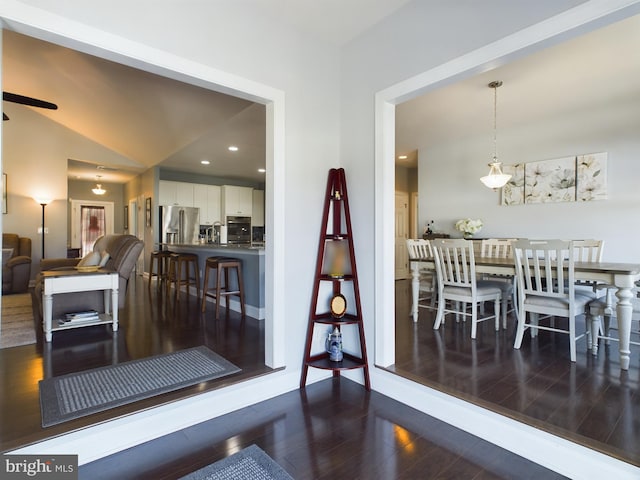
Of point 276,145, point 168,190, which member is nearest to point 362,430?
point 276,145

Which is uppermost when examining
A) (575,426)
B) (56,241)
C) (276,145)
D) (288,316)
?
(276,145)

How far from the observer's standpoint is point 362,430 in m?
1.91

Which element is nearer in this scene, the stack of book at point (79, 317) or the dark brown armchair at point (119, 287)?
the stack of book at point (79, 317)

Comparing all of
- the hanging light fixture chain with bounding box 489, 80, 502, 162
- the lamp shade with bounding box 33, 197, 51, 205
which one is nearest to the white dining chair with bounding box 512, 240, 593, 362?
the hanging light fixture chain with bounding box 489, 80, 502, 162

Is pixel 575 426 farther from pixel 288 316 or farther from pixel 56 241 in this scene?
pixel 56 241

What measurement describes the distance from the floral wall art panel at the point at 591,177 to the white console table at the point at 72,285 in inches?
228

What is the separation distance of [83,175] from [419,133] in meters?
8.70

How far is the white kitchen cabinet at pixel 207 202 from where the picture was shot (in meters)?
8.00

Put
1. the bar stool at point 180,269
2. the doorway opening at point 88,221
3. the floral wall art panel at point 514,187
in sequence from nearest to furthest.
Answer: the floral wall art panel at point 514,187 → the bar stool at point 180,269 → the doorway opening at point 88,221

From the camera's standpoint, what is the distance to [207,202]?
815cm

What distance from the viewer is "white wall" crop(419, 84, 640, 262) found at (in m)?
4.09

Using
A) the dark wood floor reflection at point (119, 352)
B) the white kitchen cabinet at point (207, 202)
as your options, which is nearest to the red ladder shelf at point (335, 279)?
the dark wood floor reflection at point (119, 352)

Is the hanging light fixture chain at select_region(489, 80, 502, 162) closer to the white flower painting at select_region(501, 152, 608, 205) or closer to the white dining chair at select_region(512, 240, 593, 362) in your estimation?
the white flower painting at select_region(501, 152, 608, 205)

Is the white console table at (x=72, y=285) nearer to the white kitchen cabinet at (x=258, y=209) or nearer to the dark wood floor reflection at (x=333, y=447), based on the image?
the dark wood floor reflection at (x=333, y=447)
